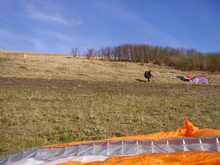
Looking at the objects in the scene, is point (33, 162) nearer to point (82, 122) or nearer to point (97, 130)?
point (97, 130)

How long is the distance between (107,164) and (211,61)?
4105cm

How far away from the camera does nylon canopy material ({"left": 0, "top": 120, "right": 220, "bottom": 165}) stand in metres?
2.73

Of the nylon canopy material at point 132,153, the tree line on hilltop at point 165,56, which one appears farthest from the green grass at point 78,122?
the tree line on hilltop at point 165,56

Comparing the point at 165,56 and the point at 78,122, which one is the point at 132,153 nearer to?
the point at 78,122

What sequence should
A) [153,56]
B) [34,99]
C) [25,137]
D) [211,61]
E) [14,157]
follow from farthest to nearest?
[153,56], [211,61], [34,99], [25,137], [14,157]

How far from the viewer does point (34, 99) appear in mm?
9891

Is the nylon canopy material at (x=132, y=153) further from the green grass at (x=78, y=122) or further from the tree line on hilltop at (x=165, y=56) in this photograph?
the tree line on hilltop at (x=165, y=56)

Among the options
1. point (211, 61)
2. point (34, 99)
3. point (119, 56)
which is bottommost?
point (34, 99)

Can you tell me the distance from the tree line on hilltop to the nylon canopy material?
126ft

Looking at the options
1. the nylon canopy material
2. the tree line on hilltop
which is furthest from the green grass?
the tree line on hilltop

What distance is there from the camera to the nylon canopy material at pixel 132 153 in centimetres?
273

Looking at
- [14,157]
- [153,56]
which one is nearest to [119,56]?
[153,56]

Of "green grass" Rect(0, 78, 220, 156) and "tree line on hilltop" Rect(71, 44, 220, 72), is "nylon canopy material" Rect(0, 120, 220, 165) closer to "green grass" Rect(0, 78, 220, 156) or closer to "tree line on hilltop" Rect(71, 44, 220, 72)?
"green grass" Rect(0, 78, 220, 156)

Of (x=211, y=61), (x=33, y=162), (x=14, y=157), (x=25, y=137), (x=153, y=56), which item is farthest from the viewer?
(x=153, y=56)
